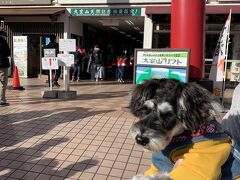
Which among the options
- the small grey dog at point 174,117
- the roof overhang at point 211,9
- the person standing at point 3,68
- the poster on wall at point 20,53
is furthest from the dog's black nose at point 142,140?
the poster on wall at point 20,53

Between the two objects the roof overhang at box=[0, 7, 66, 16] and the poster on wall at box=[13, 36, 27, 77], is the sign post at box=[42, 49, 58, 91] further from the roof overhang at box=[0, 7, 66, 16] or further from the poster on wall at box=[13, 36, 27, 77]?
the poster on wall at box=[13, 36, 27, 77]

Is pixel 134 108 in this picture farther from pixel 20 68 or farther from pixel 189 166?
pixel 20 68

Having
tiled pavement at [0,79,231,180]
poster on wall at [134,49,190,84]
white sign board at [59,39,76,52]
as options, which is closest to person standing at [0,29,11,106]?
tiled pavement at [0,79,231,180]

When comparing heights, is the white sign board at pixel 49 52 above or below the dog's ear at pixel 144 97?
above

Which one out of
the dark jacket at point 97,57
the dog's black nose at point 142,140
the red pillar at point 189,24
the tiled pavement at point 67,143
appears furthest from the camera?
the dark jacket at point 97,57

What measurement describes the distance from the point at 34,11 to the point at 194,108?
43.8 feet

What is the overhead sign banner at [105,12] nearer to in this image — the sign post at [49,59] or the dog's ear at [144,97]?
the sign post at [49,59]

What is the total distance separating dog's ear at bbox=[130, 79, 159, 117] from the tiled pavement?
61 centimetres

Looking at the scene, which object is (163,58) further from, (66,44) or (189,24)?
(66,44)

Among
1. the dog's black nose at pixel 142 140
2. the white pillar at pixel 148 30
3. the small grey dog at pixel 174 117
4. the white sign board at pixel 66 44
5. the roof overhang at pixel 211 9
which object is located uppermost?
the roof overhang at pixel 211 9

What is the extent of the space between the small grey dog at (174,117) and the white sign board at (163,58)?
444cm

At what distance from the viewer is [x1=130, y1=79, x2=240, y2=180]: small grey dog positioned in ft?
4.71

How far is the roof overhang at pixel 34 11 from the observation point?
1332 centimetres

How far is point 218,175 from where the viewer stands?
1380mm
